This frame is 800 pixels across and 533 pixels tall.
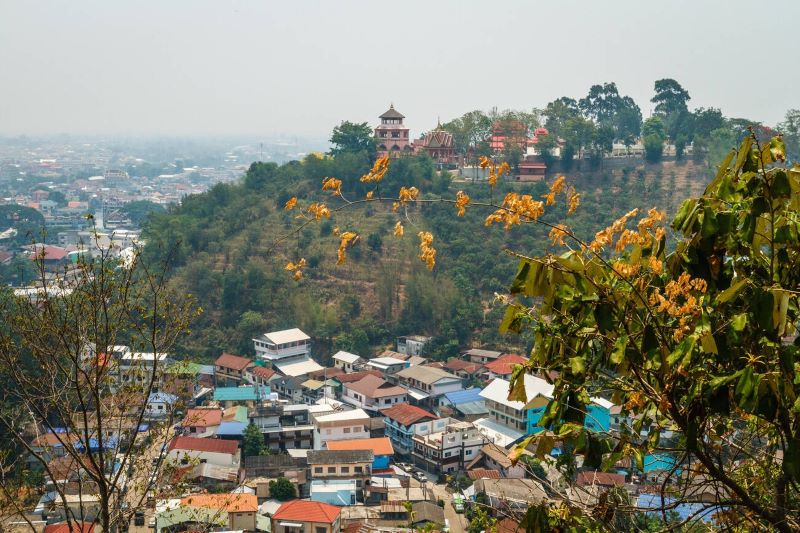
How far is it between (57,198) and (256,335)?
154 feet

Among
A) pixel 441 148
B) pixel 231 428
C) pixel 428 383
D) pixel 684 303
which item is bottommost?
pixel 231 428

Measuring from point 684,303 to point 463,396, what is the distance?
16787 mm

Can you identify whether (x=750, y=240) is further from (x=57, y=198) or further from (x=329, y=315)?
(x=57, y=198)

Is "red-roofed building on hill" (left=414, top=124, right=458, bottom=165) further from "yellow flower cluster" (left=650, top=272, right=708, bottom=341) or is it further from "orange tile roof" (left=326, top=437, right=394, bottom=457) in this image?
"yellow flower cluster" (left=650, top=272, right=708, bottom=341)

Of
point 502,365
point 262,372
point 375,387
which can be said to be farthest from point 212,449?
point 502,365

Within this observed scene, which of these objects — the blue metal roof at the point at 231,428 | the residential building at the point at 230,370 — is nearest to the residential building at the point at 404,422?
the blue metal roof at the point at 231,428

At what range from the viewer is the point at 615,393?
9.16 feet

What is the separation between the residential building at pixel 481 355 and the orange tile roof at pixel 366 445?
18.4 feet

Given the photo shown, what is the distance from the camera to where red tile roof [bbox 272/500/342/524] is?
1251 centimetres

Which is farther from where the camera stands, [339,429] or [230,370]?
[230,370]

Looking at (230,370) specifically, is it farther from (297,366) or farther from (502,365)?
(502,365)

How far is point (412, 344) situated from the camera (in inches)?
904

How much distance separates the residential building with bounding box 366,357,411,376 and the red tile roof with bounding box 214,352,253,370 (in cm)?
326

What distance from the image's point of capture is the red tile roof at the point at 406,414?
17203mm
